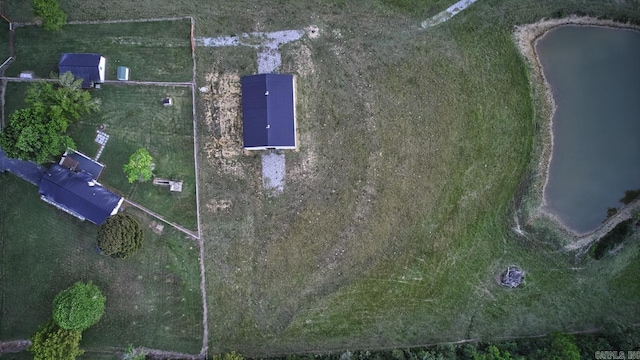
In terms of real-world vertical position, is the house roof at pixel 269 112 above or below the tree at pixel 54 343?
above

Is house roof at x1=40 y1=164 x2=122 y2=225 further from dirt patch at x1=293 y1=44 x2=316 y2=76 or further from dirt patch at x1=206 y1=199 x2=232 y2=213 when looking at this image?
dirt patch at x1=293 y1=44 x2=316 y2=76

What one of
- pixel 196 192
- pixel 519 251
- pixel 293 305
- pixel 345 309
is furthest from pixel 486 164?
pixel 196 192

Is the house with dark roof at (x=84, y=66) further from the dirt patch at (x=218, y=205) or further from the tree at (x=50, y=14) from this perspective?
the dirt patch at (x=218, y=205)

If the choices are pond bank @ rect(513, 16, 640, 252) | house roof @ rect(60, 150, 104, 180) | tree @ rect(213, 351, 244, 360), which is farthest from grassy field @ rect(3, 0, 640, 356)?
house roof @ rect(60, 150, 104, 180)

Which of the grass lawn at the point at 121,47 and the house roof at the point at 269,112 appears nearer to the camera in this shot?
the house roof at the point at 269,112

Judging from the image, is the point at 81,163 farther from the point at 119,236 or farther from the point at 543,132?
the point at 543,132

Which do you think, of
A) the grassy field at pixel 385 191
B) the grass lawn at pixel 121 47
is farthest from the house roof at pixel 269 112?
the grass lawn at pixel 121 47

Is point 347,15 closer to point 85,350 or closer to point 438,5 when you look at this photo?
point 438,5
